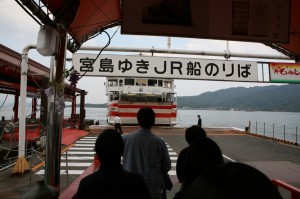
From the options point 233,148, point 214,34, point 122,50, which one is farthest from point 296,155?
point 214,34

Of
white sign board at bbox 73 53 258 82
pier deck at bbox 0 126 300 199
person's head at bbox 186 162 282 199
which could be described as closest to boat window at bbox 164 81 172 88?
pier deck at bbox 0 126 300 199

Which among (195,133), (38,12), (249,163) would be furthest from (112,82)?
(195,133)

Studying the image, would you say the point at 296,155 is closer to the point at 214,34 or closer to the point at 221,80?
the point at 221,80

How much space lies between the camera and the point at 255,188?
1023 mm

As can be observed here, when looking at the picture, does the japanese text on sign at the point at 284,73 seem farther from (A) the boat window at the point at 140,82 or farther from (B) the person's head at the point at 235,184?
(A) the boat window at the point at 140,82

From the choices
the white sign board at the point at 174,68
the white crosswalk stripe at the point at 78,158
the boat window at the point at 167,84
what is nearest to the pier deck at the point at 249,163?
the white crosswalk stripe at the point at 78,158

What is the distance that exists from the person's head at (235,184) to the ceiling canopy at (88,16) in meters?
4.29

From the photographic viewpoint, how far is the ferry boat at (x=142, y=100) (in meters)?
28.5

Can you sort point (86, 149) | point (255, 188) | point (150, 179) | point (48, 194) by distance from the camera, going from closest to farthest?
point (255, 188) < point (48, 194) < point (150, 179) < point (86, 149)

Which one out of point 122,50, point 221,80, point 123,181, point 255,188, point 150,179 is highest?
point 122,50

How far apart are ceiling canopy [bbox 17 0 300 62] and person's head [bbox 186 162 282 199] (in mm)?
4291

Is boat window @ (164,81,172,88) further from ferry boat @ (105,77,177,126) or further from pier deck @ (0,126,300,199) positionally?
pier deck @ (0,126,300,199)

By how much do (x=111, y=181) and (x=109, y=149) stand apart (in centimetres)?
27

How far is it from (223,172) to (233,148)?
16.5 metres
